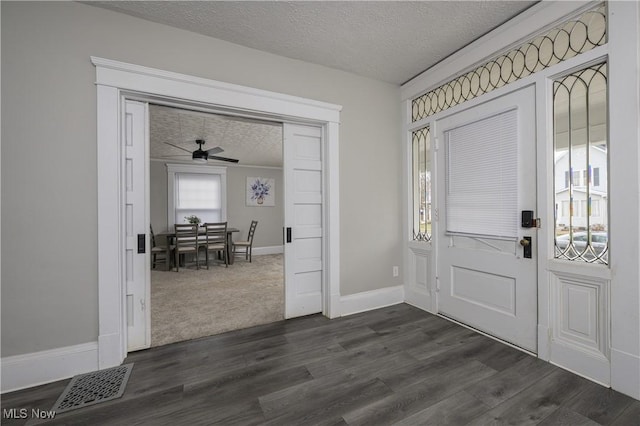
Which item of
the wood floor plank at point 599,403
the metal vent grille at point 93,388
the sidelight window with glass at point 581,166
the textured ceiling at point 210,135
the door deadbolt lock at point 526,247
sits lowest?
the metal vent grille at point 93,388

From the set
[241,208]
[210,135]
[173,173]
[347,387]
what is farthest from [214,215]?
[347,387]

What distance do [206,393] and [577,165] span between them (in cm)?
294

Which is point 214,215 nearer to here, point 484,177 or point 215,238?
point 215,238

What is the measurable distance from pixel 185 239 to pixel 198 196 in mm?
1947

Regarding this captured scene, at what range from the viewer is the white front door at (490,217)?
220cm

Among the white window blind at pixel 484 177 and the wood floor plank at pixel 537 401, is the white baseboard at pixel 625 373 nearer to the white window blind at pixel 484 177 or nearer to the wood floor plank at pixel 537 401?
the wood floor plank at pixel 537 401

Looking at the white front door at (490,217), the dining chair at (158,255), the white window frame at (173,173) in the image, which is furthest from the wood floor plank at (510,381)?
the white window frame at (173,173)

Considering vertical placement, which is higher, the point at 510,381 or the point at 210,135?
the point at 210,135

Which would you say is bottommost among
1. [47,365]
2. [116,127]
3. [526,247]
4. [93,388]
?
[93,388]

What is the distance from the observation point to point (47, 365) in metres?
1.90

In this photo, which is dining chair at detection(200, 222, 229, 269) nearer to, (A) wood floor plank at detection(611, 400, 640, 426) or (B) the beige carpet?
(B) the beige carpet

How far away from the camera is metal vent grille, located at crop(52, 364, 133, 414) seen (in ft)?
5.46

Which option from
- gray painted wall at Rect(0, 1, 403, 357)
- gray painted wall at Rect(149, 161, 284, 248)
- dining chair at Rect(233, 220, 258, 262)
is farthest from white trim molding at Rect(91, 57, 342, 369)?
gray painted wall at Rect(149, 161, 284, 248)

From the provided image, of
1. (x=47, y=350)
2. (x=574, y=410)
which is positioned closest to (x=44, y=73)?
(x=47, y=350)
